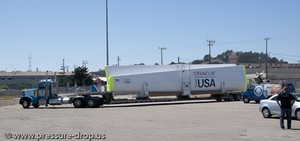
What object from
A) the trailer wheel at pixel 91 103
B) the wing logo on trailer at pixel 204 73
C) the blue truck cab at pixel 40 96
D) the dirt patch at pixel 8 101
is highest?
the wing logo on trailer at pixel 204 73

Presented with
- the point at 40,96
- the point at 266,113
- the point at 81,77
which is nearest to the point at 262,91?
the point at 266,113

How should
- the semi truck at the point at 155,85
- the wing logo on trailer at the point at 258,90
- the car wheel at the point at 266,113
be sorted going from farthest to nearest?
the semi truck at the point at 155,85 < the wing logo on trailer at the point at 258,90 < the car wheel at the point at 266,113

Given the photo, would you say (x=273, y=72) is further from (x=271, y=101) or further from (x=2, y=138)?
(x=2, y=138)

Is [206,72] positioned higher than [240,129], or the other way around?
[206,72]

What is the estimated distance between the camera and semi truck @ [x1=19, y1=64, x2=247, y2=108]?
38.1m

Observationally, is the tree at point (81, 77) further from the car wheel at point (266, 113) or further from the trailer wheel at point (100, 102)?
the car wheel at point (266, 113)

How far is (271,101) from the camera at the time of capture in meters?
21.4

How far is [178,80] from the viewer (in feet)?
138

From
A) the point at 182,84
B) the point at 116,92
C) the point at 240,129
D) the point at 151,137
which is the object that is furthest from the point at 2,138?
the point at 182,84

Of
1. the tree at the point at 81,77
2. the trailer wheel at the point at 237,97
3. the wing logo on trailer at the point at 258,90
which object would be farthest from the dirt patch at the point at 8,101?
the tree at the point at 81,77

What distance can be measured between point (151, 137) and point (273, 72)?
105380 millimetres

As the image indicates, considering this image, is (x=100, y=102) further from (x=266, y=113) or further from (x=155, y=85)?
(x=266, y=113)

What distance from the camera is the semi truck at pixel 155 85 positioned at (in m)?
38.1

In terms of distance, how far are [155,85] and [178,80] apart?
2504 mm
